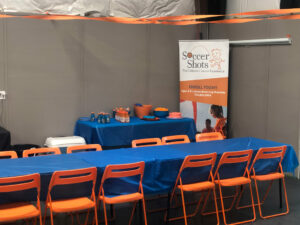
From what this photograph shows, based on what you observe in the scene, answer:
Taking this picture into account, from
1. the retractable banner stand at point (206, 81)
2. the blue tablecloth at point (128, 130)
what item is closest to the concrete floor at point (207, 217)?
the blue tablecloth at point (128, 130)

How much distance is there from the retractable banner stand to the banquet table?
2543mm

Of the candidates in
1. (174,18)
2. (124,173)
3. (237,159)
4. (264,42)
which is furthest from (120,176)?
(174,18)

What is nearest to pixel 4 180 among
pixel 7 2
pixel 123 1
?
pixel 7 2

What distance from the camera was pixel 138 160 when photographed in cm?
489

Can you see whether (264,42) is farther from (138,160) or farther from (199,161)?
(138,160)

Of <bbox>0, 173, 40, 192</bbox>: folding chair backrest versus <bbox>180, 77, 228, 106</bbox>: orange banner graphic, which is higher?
<bbox>180, 77, 228, 106</bbox>: orange banner graphic

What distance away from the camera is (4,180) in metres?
3.87

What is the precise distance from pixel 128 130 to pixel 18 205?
3757mm

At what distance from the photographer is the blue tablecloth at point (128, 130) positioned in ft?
24.7

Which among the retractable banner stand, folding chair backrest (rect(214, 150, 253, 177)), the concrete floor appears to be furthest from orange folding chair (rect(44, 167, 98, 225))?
the retractable banner stand

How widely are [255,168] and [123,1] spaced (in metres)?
4.17

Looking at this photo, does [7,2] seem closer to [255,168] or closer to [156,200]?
[156,200]

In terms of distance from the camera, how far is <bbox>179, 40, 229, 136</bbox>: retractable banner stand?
8.30 meters

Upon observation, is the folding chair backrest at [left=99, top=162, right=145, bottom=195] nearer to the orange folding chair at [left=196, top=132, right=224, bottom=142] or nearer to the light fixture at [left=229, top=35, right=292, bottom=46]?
the orange folding chair at [left=196, top=132, right=224, bottom=142]
